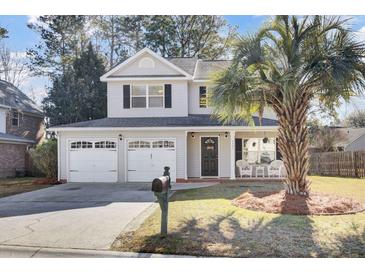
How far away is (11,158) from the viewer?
78.4 ft

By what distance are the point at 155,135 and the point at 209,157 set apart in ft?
10.5

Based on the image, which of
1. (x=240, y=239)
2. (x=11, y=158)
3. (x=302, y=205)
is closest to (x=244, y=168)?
(x=302, y=205)

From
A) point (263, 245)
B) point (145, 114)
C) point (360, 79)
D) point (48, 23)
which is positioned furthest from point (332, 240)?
point (48, 23)

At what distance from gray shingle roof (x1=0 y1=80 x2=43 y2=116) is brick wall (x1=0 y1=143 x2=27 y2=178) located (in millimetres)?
3358

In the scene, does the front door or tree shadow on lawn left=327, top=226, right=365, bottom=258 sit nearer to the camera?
tree shadow on lawn left=327, top=226, right=365, bottom=258

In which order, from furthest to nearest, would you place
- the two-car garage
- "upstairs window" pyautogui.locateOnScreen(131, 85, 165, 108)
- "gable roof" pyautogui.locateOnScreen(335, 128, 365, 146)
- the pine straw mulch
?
"gable roof" pyautogui.locateOnScreen(335, 128, 365, 146) < "upstairs window" pyautogui.locateOnScreen(131, 85, 165, 108) < the two-car garage < the pine straw mulch

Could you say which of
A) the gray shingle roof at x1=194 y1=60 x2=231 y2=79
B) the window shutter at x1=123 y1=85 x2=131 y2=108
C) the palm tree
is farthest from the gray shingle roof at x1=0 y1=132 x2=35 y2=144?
the palm tree

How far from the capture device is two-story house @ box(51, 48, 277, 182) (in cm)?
1773

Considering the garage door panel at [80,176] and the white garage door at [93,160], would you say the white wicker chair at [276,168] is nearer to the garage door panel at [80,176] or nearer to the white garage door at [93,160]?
the white garage door at [93,160]

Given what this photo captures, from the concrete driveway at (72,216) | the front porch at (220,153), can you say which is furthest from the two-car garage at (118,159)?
the concrete driveway at (72,216)

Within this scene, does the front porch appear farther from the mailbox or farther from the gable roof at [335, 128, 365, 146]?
the gable roof at [335, 128, 365, 146]

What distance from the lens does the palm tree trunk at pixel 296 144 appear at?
10633mm

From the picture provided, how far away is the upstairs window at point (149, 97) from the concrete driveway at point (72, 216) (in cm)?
594
